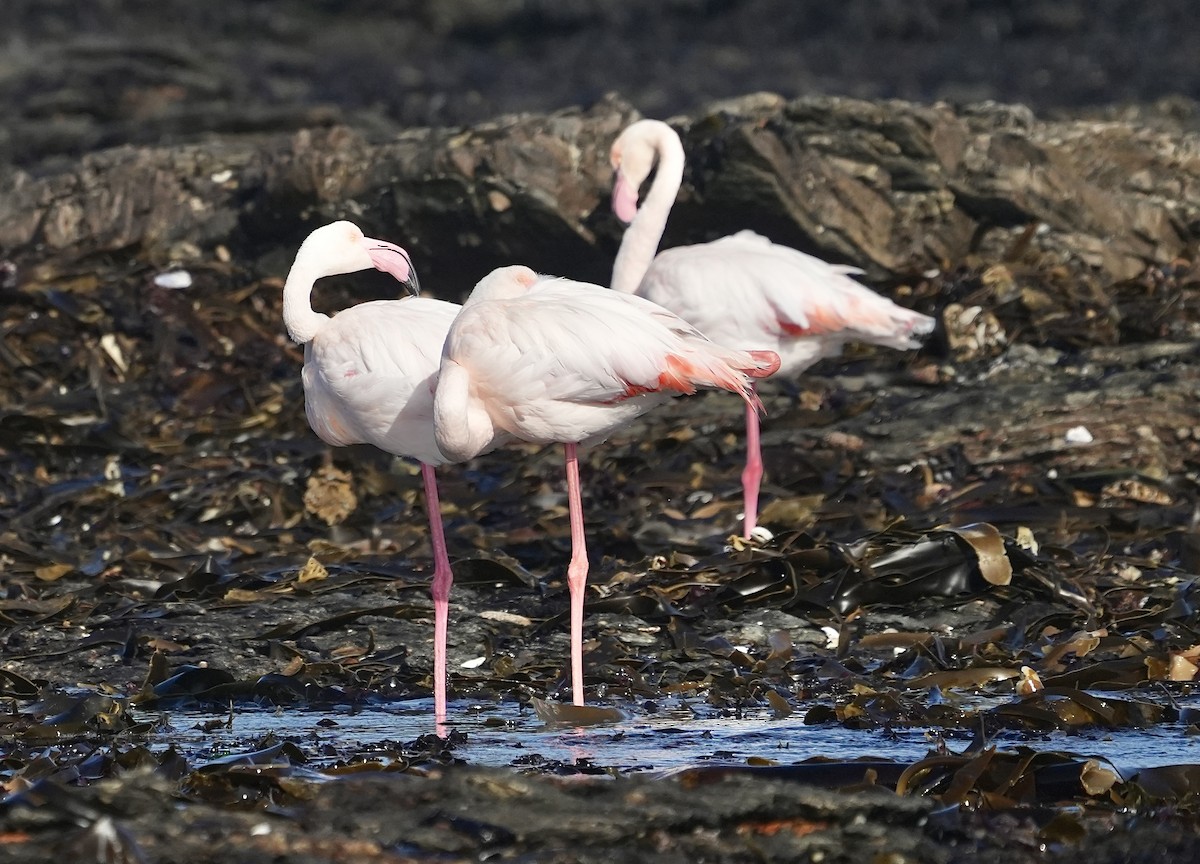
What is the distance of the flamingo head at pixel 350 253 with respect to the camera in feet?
20.6

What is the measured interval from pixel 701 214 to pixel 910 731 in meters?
5.84

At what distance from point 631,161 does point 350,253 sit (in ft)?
10.5

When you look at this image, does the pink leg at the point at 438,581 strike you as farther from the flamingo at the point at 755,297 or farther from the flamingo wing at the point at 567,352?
the flamingo at the point at 755,297

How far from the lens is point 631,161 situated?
9.22 metres

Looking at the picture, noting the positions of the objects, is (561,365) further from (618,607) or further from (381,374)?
(618,607)

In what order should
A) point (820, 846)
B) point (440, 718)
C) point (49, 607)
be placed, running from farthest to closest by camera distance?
point (49, 607) < point (440, 718) < point (820, 846)

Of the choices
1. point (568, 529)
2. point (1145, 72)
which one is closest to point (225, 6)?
point (1145, 72)

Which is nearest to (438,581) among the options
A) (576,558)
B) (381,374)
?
(576,558)

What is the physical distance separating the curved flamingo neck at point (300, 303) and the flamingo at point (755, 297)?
8.87 feet

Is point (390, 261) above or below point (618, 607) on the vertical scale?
above

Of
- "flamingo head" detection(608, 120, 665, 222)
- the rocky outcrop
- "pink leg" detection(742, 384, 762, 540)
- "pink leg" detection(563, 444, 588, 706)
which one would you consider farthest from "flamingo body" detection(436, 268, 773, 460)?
the rocky outcrop

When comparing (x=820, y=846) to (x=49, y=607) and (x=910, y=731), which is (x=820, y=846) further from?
(x=49, y=607)

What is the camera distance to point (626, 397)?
5.94 metres

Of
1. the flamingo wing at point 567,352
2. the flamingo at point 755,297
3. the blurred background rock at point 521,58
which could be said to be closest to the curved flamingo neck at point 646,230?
the flamingo at point 755,297
